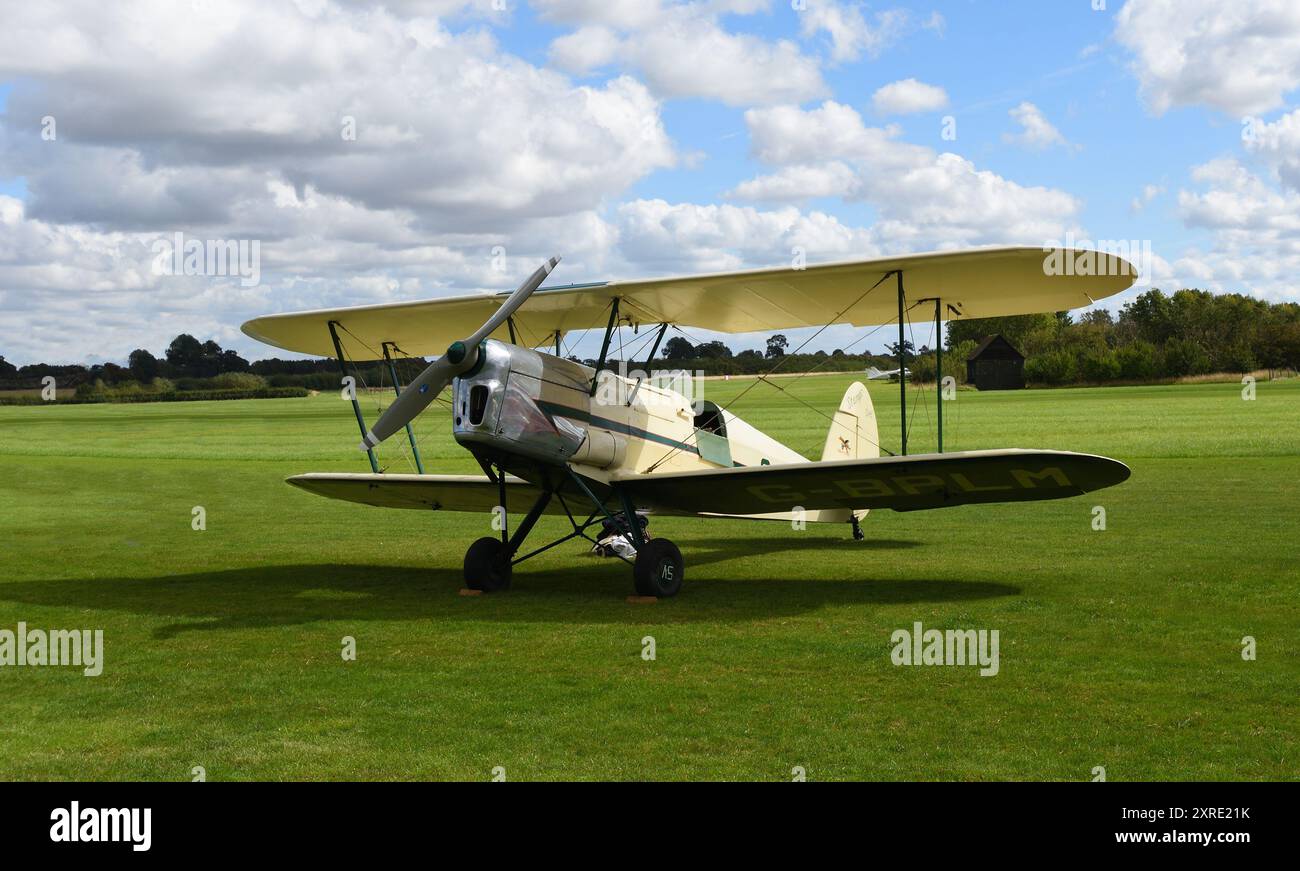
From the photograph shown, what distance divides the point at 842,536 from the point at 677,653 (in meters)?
8.13

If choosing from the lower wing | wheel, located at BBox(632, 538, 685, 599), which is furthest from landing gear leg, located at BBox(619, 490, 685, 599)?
the lower wing

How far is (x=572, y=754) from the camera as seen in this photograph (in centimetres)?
590

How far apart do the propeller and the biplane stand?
0.02 m

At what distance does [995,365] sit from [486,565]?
3736 inches

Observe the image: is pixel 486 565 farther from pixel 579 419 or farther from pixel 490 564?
pixel 579 419

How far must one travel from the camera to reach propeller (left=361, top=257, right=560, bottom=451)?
32.8 ft

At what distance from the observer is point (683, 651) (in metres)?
8.42

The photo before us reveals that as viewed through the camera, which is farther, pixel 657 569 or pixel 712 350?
pixel 712 350

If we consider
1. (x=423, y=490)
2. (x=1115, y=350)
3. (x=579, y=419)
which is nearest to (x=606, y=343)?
(x=579, y=419)

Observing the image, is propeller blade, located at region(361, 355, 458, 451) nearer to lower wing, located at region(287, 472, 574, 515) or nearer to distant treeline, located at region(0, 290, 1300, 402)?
lower wing, located at region(287, 472, 574, 515)

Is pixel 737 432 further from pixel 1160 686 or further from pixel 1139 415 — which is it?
pixel 1139 415

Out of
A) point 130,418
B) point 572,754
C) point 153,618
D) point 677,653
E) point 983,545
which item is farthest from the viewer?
point 130,418

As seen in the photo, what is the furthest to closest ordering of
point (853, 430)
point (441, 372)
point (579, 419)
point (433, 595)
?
point (853, 430) < point (433, 595) < point (579, 419) < point (441, 372)
